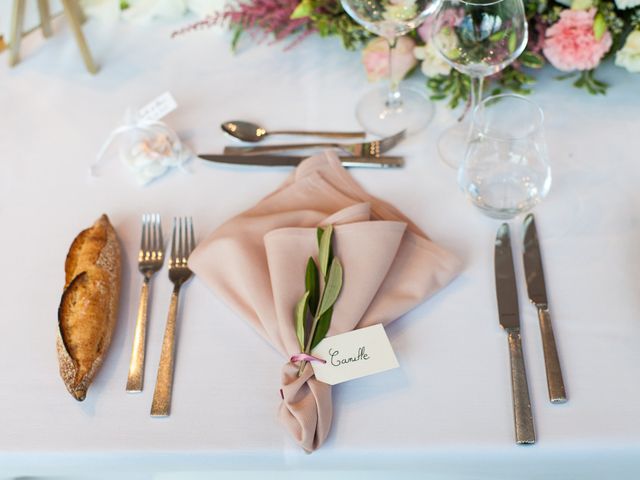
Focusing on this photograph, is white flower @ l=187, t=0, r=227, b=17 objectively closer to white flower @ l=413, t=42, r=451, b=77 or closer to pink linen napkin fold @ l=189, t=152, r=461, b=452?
white flower @ l=413, t=42, r=451, b=77

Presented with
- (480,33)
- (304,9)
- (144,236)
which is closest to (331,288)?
(144,236)

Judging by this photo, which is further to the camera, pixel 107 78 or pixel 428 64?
pixel 107 78

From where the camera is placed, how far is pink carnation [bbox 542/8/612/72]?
44.3 inches

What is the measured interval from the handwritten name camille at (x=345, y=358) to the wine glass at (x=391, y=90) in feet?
1.58

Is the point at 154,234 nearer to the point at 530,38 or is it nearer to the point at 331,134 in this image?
the point at 331,134

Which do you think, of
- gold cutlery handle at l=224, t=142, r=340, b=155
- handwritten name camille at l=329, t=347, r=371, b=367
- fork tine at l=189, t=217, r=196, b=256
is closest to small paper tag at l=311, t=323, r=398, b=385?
handwritten name camille at l=329, t=347, r=371, b=367

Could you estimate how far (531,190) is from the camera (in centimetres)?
104

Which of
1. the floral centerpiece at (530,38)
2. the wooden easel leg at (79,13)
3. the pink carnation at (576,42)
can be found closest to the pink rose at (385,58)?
the floral centerpiece at (530,38)

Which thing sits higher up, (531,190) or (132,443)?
(531,190)

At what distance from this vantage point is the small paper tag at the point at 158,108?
122cm

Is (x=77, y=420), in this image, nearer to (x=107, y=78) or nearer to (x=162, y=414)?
(x=162, y=414)

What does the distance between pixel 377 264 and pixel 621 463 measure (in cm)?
39

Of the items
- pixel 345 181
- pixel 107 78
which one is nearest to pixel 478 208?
pixel 345 181

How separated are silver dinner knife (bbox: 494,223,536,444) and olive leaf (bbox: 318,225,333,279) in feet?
0.81
